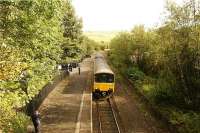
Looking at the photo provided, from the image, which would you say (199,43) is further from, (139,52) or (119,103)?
(139,52)

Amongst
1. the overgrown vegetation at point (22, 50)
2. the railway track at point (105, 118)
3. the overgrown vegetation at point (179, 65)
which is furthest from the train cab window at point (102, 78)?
the overgrown vegetation at point (22, 50)

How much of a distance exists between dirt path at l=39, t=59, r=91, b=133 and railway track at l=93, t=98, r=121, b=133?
0.73 metres

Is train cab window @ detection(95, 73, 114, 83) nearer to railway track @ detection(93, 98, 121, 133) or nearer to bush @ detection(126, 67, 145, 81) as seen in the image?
railway track @ detection(93, 98, 121, 133)

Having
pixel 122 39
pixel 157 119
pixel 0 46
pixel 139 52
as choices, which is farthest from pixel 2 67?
pixel 122 39

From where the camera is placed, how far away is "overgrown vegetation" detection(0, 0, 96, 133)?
16547 mm

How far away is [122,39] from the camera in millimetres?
70625

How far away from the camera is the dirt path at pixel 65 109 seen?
2719cm

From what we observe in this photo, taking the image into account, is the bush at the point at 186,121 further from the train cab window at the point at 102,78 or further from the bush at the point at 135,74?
the bush at the point at 135,74

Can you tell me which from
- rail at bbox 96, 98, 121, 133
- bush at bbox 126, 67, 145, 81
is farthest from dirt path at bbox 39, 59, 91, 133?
bush at bbox 126, 67, 145, 81

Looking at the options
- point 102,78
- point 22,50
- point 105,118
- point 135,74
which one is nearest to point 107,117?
point 105,118

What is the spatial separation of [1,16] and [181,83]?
1798cm

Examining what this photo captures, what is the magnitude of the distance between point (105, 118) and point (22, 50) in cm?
1199

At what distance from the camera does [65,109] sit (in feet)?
109

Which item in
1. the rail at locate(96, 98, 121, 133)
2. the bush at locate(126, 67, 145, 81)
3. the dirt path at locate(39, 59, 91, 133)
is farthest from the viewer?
the bush at locate(126, 67, 145, 81)
